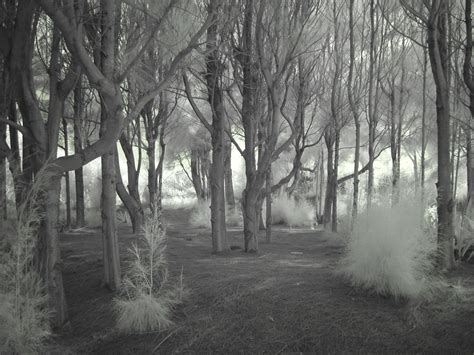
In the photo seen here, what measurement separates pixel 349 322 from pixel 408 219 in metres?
1.26

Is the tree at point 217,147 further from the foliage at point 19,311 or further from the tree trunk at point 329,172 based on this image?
the tree trunk at point 329,172

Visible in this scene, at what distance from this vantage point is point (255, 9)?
6.61 metres

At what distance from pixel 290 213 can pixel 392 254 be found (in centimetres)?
912

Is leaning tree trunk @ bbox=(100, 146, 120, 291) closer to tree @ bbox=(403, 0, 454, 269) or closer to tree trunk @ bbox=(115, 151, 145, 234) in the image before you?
tree trunk @ bbox=(115, 151, 145, 234)

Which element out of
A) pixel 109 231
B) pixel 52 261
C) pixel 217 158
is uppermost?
pixel 217 158

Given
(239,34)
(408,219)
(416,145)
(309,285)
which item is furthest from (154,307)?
(416,145)

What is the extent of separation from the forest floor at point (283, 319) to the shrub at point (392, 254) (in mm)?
130

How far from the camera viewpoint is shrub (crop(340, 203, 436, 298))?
396cm

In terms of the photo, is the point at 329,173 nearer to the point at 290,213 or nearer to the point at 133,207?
the point at 290,213

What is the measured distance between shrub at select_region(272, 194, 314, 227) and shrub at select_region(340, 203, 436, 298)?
27.7 ft

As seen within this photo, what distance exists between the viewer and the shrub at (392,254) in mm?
3957

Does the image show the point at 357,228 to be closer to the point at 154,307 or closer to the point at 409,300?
the point at 409,300

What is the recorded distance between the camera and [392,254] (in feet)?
13.4

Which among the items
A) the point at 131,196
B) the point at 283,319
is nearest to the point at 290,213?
the point at 131,196
